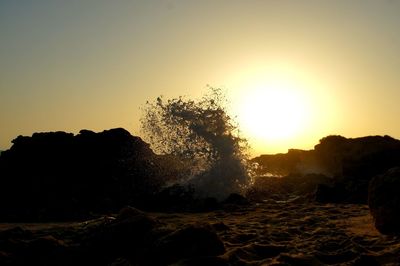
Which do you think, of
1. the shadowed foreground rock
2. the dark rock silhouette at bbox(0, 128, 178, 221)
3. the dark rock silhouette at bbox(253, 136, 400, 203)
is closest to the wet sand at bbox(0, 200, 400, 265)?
the shadowed foreground rock

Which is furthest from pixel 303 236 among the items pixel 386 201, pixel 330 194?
pixel 330 194

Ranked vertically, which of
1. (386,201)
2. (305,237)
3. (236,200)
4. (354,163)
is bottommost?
(305,237)

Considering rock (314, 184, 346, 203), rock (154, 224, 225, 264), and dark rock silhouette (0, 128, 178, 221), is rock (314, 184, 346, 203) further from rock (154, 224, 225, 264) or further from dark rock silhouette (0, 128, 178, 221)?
rock (154, 224, 225, 264)

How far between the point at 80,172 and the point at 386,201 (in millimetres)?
10836

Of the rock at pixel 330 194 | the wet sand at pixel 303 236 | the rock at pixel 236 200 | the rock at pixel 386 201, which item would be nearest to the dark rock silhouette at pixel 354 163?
the rock at pixel 330 194

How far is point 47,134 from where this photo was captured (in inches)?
668

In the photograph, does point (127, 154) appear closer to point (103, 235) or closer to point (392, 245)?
point (103, 235)

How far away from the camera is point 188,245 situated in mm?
6648

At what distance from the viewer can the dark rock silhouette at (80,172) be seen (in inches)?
549

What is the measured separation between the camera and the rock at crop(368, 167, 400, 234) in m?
7.34

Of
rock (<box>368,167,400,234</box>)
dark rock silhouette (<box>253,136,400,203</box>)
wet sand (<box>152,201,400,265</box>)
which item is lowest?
wet sand (<box>152,201,400,265</box>)

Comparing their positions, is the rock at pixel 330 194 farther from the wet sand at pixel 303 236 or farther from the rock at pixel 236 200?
the rock at pixel 236 200

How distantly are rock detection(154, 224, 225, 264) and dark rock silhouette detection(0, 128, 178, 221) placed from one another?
256 inches

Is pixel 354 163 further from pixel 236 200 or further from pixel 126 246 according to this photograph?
pixel 126 246
